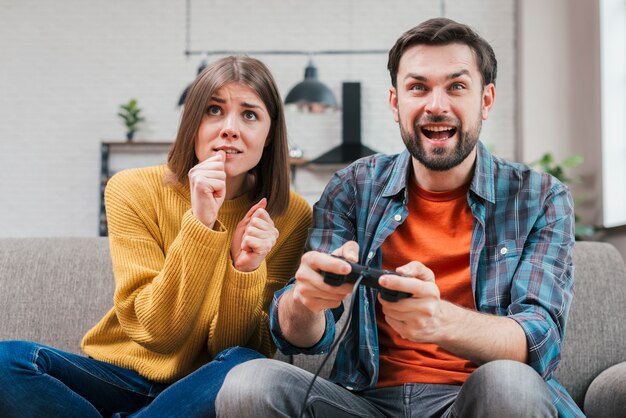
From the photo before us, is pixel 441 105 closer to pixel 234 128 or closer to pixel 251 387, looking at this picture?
pixel 234 128

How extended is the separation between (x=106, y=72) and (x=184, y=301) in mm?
4984

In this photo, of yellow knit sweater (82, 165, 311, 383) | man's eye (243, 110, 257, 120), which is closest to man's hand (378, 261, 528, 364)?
yellow knit sweater (82, 165, 311, 383)

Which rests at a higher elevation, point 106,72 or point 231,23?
point 231,23

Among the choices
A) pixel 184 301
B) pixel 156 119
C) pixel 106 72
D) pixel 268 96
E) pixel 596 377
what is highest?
pixel 106 72

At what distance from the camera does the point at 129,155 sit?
6105 mm

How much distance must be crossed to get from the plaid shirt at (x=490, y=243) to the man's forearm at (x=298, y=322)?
0.03m

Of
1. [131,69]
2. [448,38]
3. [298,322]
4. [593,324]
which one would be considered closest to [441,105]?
[448,38]

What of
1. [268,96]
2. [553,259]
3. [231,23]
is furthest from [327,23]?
[553,259]

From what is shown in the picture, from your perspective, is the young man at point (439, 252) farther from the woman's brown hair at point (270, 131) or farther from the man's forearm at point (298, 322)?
the woman's brown hair at point (270, 131)

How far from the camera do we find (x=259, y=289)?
1.69m

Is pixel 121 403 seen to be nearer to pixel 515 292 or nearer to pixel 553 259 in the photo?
pixel 515 292

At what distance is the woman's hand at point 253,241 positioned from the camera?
164cm

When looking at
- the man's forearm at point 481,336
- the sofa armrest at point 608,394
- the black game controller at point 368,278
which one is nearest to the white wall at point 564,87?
the sofa armrest at point 608,394

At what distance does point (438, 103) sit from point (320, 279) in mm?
602
